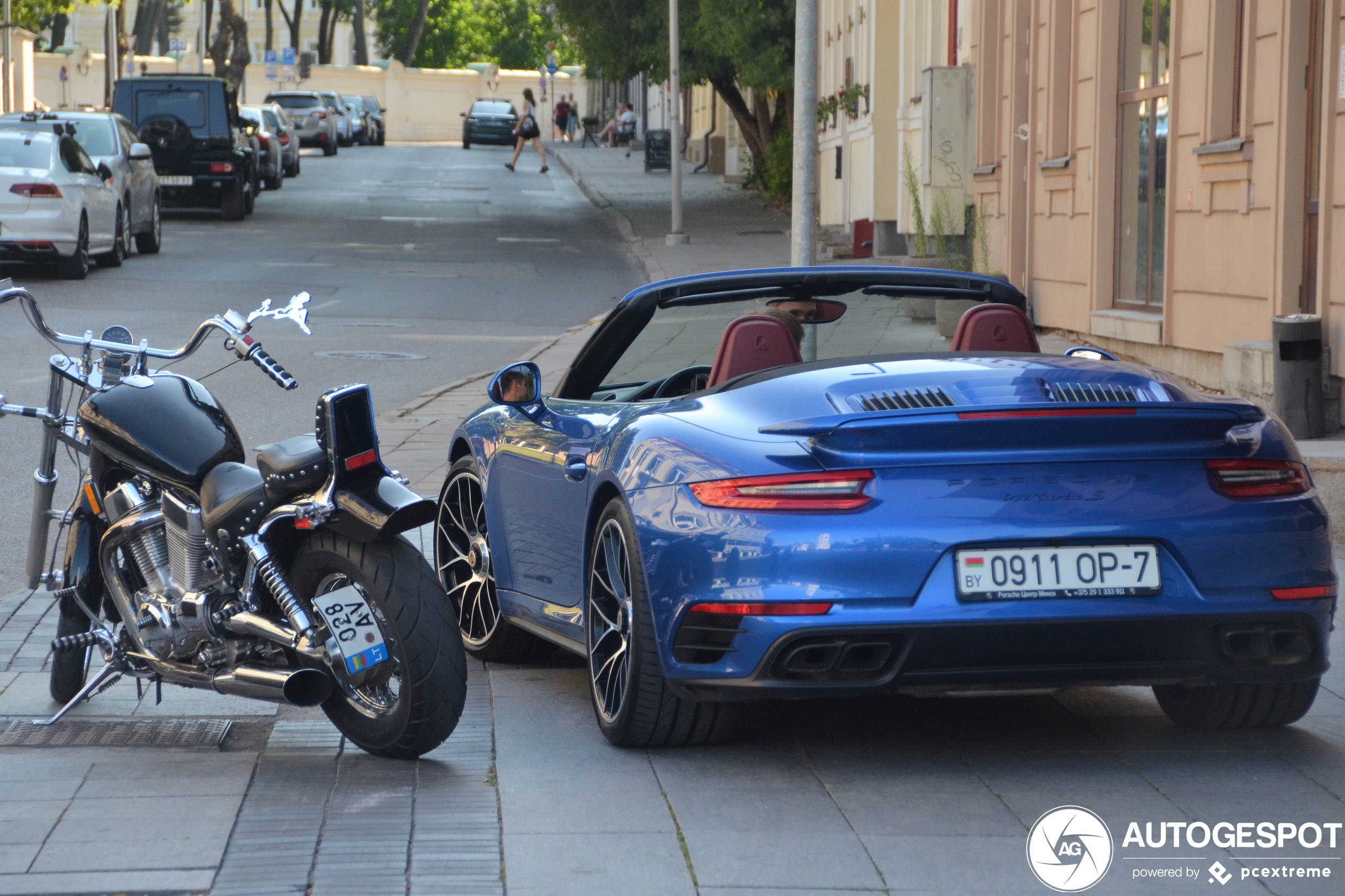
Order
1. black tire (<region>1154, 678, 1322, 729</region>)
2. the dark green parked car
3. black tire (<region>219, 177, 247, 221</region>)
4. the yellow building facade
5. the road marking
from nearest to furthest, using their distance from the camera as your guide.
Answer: black tire (<region>1154, 678, 1322, 729</region>), the yellow building facade, the road marking, black tire (<region>219, 177, 247, 221</region>), the dark green parked car

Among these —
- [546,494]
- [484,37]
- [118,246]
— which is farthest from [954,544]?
[484,37]

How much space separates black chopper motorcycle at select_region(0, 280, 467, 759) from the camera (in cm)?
452

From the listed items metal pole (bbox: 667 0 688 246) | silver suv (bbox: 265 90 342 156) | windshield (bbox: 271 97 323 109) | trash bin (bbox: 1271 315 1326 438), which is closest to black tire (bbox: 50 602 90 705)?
trash bin (bbox: 1271 315 1326 438)

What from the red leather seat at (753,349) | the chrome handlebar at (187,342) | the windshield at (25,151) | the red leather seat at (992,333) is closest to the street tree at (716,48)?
the windshield at (25,151)

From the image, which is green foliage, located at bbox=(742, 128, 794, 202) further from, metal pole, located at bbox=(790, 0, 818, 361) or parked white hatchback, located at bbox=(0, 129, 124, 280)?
metal pole, located at bbox=(790, 0, 818, 361)

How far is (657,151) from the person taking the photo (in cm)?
5128

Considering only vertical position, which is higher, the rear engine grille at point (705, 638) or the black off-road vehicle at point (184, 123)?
the black off-road vehicle at point (184, 123)

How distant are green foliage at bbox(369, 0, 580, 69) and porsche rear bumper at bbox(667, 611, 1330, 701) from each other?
117171mm

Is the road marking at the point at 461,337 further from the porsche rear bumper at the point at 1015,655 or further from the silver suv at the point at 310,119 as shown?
the silver suv at the point at 310,119

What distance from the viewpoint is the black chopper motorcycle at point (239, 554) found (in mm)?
4520

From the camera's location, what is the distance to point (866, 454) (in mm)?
4316

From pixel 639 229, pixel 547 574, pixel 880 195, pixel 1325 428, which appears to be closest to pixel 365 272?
pixel 880 195

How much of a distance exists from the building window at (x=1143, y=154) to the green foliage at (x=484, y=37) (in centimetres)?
10688

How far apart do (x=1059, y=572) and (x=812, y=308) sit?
61.9 inches
